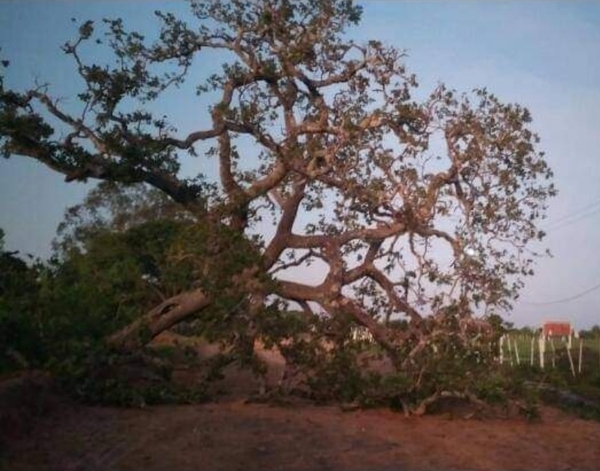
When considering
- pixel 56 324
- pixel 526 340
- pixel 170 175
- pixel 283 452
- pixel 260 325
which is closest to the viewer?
pixel 283 452

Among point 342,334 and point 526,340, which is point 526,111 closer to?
point 342,334

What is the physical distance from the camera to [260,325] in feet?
38.8

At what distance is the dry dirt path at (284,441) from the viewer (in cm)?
866

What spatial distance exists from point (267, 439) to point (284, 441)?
0.20 meters

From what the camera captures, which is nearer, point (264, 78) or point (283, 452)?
point (283, 452)

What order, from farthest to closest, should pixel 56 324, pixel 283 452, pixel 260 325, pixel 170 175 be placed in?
pixel 170 175
pixel 56 324
pixel 260 325
pixel 283 452

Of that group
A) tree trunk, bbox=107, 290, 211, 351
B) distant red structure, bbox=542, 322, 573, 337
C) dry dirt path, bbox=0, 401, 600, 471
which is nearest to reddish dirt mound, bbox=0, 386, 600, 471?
dry dirt path, bbox=0, 401, 600, 471

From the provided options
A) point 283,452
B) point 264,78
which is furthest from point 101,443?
point 264,78

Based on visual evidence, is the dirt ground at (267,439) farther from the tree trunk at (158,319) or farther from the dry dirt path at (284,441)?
the tree trunk at (158,319)

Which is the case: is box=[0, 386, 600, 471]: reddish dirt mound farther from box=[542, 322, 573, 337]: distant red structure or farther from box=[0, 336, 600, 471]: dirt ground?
box=[542, 322, 573, 337]: distant red structure

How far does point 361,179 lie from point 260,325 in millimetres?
2907

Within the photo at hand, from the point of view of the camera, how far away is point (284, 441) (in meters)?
9.55

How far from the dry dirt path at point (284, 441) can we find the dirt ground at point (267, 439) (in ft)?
0.04

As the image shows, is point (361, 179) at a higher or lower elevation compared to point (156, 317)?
higher
